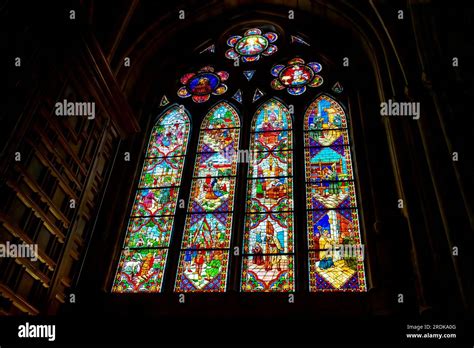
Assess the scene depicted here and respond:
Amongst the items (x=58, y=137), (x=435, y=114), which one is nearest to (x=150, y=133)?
(x=58, y=137)

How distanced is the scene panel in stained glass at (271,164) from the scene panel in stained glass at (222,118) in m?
1.01

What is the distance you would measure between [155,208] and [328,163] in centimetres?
302

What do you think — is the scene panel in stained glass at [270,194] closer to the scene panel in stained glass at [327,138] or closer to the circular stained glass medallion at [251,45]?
the scene panel in stained glass at [327,138]

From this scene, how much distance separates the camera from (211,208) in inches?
313

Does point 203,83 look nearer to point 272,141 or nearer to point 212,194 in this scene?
point 272,141

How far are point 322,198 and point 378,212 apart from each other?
1.00m

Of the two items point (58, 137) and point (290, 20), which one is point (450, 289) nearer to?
point (58, 137)

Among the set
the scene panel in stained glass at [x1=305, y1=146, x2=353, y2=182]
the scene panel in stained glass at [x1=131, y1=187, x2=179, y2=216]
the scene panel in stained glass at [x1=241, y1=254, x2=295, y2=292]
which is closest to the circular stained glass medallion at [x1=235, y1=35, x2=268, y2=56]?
the scene panel in stained glass at [x1=305, y1=146, x2=353, y2=182]

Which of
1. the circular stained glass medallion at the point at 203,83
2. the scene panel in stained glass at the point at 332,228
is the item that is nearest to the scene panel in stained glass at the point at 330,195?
the scene panel in stained glass at the point at 332,228

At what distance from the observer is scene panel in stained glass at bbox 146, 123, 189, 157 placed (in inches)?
357

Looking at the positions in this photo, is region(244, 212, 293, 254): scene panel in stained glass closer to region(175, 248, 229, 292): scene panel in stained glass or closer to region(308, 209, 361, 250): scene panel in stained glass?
region(308, 209, 361, 250): scene panel in stained glass

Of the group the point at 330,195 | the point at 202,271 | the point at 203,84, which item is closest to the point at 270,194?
the point at 330,195

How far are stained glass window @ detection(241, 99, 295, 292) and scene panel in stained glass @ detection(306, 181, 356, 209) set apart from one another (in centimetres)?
33

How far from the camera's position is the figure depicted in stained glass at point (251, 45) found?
1066 cm
